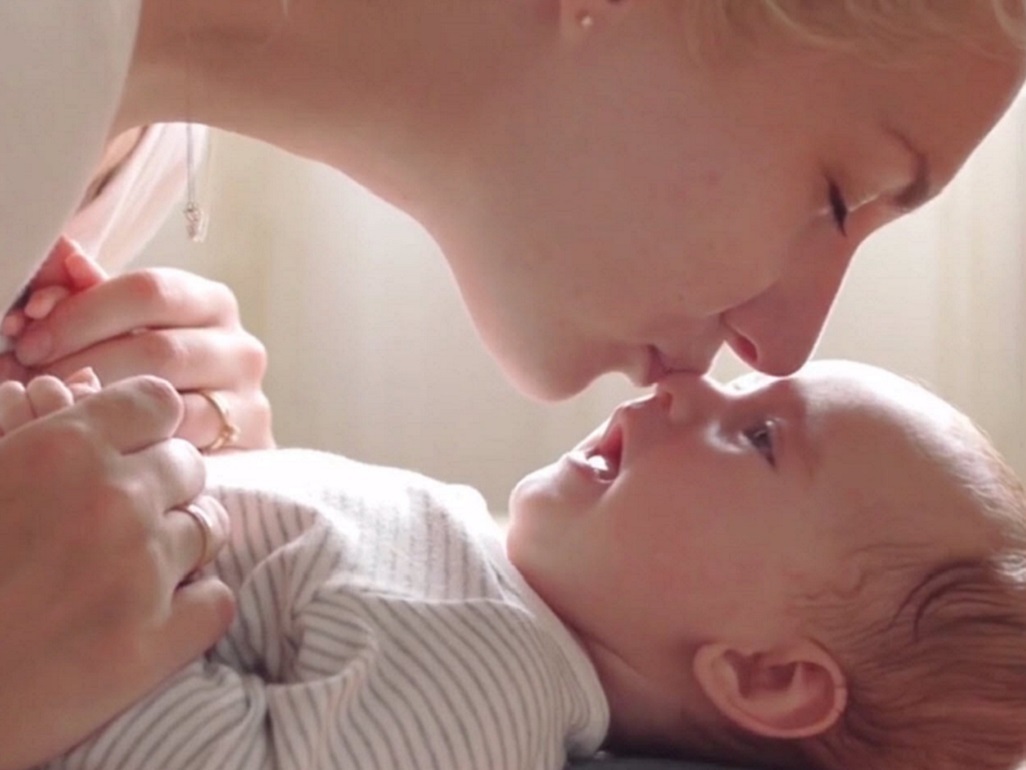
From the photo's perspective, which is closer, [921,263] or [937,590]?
[937,590]

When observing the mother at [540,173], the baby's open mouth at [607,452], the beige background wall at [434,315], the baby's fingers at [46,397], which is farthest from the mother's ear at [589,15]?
the beige background wall at [434,315]

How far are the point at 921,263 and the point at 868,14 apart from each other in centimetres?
112

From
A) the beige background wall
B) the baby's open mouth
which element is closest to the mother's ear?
the baby's open mouth

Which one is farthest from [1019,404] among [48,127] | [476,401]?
[48,127]

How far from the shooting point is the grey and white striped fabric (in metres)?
0.84

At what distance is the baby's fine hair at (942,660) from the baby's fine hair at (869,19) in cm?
33

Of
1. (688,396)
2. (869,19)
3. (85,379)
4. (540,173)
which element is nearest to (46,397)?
(85,379)

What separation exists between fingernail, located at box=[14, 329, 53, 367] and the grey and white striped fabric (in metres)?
0.19

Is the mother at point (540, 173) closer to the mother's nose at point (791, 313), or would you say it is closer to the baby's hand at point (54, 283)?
the mother's nose at point (791, 313)

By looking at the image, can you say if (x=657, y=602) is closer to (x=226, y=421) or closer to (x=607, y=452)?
(x=607, y=452)

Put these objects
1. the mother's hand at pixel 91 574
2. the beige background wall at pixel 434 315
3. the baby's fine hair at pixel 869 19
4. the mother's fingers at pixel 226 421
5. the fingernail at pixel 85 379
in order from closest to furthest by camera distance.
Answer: the mother's hand at pixel 91 574 < the baby's fine hair at pixel 869 19 < the fingernail at pixel 85 379 < the mother's fingers at pixel 226 421 < the beige background wall at pixel 434 315

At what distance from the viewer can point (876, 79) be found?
0.95 m

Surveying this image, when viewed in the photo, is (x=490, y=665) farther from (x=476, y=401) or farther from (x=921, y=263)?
(x=921, y=263)

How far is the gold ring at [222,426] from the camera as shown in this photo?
3.84 feet
